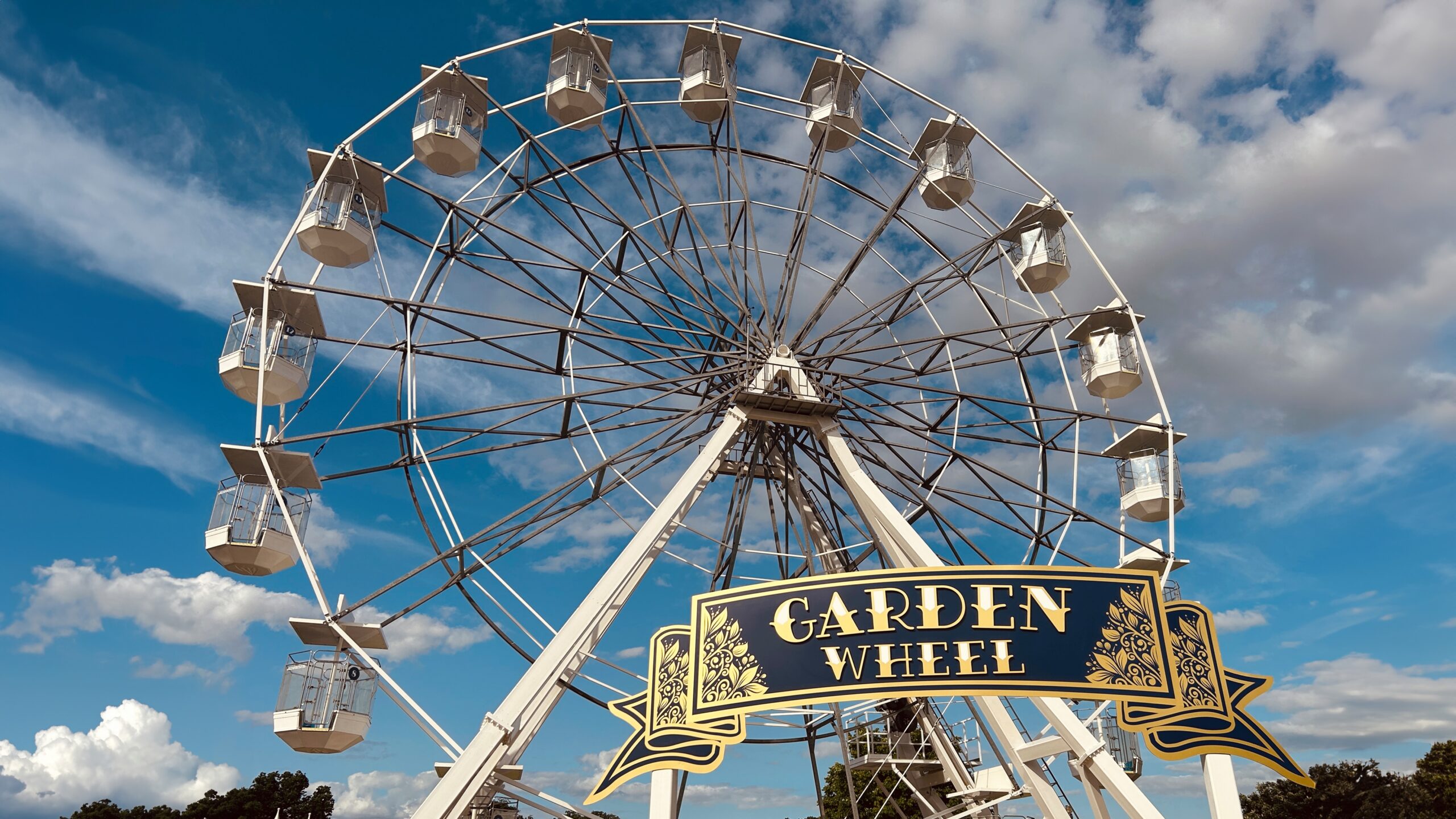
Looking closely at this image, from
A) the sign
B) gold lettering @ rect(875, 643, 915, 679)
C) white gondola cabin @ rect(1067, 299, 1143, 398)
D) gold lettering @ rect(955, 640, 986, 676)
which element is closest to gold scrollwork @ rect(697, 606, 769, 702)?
the sign

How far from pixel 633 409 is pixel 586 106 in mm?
6763

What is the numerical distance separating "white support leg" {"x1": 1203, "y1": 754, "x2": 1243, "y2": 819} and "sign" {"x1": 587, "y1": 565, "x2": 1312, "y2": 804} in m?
0.26

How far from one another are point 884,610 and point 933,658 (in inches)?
30.6

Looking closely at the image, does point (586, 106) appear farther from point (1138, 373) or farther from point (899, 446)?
point (1138, 373)

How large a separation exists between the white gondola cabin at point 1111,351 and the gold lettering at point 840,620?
10.4 meters

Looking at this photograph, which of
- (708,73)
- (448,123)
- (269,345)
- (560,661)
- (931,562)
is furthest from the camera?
(708,73)

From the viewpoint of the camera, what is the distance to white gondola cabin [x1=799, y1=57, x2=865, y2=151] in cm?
2128

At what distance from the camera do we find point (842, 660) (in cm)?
1134

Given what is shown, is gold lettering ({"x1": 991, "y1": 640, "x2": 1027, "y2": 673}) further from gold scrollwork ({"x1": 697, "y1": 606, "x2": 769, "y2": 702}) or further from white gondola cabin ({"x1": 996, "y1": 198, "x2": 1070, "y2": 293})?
white gondola cabin ({"x1": 996, "y1": 198, "x2": 1070, "y2": 293})

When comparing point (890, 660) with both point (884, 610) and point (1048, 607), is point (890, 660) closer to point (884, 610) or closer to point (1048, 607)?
point (884, 610)

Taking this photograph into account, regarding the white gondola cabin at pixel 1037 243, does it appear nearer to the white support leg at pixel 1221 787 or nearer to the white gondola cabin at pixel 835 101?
the white gondola cabin at pixel 835 101

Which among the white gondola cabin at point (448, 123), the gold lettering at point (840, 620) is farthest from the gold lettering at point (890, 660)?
the white gondola cabin at point (448, 123)

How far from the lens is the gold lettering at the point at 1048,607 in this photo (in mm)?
11547

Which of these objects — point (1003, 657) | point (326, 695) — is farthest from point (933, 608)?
point (326, 695)
